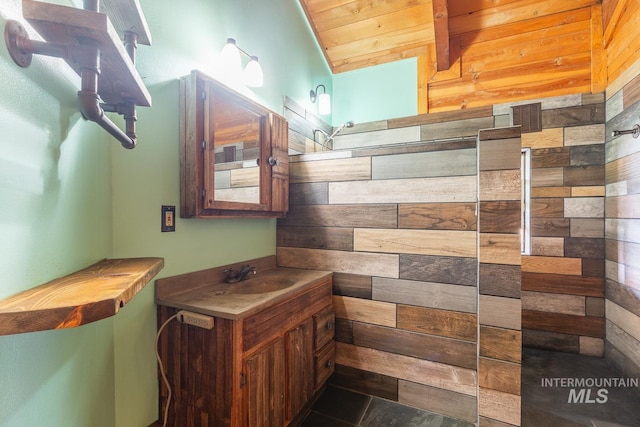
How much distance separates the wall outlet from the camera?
1140mm

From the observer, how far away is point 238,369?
114 centimetres

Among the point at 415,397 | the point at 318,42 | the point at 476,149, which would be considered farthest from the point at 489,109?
the point at 415,397

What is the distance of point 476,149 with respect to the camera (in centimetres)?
154

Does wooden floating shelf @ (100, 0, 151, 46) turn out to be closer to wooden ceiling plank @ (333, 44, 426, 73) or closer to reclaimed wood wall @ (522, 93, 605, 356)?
wooden ceiling plank @ (333, 44, 426, 73)

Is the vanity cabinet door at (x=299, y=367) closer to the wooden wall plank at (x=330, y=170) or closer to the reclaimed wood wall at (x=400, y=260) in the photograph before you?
the reclaimed wood wall at (x=400, y=260)

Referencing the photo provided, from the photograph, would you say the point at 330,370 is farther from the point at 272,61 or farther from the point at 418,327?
the point at 272,61

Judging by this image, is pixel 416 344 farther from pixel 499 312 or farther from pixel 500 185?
pixel 500 185

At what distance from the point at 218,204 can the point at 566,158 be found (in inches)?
110

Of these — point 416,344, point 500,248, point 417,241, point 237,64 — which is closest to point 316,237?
point 417,241

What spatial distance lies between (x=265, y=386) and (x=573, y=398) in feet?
6.79

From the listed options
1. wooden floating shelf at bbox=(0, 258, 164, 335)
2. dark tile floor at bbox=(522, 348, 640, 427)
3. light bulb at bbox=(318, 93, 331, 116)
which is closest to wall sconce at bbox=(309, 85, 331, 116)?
light bulb at bbox=(318, 93, 331, 116)

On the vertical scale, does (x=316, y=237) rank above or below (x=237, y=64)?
below

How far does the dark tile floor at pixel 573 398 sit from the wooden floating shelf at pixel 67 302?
7.24ft

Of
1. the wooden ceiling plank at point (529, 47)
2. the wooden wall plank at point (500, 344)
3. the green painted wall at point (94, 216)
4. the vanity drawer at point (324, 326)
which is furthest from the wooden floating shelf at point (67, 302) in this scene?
the wooden ceiling plank at point (529, 47)
